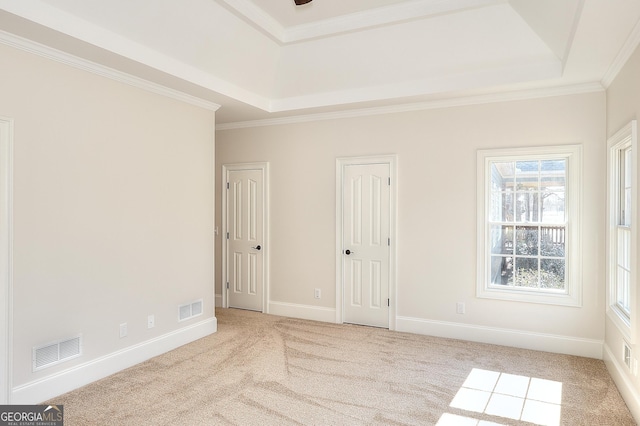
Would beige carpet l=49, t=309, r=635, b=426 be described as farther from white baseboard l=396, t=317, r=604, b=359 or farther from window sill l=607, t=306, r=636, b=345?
window sill l=607, t=306, r=636, b=345

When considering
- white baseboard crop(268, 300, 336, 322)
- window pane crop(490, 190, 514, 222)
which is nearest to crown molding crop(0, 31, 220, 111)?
white baseboard crop(268, 300, 336, 322)

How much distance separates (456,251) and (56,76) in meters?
4.15

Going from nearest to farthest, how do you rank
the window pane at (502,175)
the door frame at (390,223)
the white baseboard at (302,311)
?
the window pane at (502,175) < the door frame at (390,223) < the white baseboard at (302,311)

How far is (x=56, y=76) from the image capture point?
3.21 m

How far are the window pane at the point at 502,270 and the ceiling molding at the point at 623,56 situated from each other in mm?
1941

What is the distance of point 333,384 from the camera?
3467 millimetres

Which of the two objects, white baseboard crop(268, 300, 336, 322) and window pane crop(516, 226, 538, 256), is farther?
white baseboard crop(268, 300, 336, 322)

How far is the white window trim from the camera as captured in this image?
3.02 meters

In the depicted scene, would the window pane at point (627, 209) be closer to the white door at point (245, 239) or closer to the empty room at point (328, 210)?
the empty room at point (328, 210)

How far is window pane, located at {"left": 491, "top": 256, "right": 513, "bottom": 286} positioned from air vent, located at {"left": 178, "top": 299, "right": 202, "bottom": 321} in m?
3.27

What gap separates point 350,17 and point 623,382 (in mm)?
3890

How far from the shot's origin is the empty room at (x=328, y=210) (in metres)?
3.03

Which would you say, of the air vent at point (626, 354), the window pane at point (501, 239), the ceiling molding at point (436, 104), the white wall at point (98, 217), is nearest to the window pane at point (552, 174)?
the window pane at point (501, 239)

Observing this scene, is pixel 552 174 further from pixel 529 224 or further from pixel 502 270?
pixel 502 270
